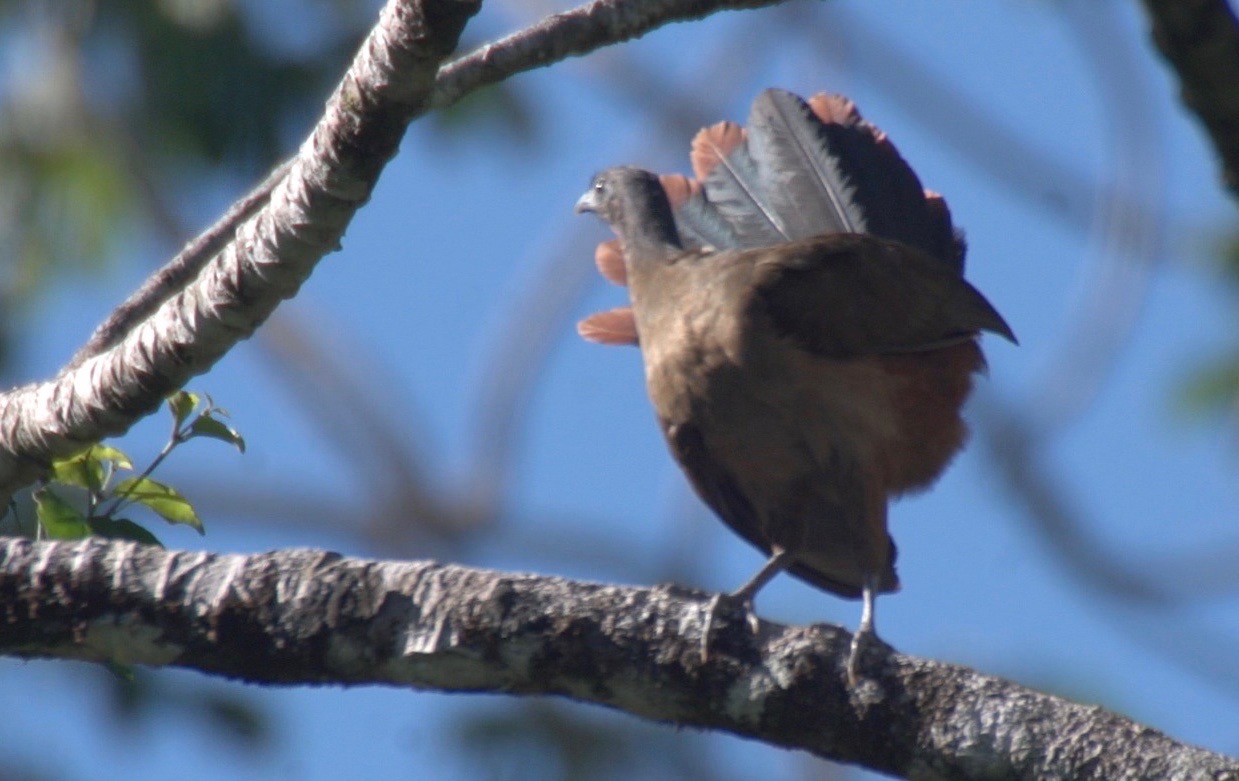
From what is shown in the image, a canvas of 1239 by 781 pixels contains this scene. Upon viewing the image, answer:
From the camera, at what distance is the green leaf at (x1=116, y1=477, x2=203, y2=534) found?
3055 millimetres

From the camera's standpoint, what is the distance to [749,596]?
147 inches

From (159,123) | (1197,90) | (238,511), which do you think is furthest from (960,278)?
(238,511)

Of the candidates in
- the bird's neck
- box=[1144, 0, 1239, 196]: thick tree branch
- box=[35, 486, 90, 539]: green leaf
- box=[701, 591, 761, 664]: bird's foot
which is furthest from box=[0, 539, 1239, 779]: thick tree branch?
the bird's neck

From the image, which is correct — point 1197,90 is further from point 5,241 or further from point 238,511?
point 238,511

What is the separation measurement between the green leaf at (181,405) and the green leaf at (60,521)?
0.26 m

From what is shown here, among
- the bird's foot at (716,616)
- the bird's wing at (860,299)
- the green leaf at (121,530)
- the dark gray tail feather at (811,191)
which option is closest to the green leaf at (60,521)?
the green leaf at (121,530)

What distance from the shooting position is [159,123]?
884 cm

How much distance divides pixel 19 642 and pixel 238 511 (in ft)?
29.7

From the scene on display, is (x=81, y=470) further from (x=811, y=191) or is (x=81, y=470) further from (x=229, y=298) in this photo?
(x=811, y=191)

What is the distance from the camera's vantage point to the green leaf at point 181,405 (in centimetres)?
315

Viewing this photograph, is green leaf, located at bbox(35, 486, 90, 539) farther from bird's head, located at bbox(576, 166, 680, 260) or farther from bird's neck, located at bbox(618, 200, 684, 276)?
bird's head, located at bbox(576, 166, 680, 260)

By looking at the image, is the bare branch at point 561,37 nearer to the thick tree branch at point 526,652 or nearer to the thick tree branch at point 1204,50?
the thick tree branch at point 1204,50

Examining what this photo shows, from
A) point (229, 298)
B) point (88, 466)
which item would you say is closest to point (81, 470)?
point (88, 466)

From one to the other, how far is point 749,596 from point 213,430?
1241 mm
